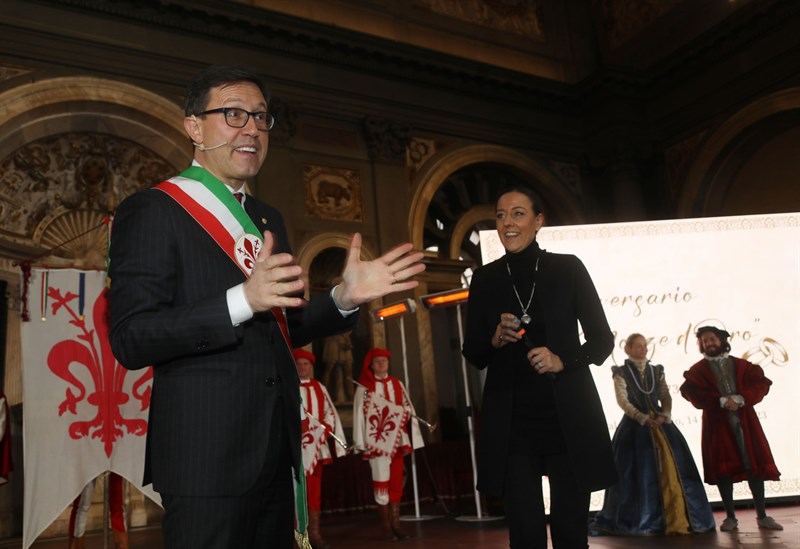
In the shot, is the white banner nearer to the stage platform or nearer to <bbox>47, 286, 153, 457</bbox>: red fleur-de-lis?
the stage platform

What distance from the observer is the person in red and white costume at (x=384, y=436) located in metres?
7.29

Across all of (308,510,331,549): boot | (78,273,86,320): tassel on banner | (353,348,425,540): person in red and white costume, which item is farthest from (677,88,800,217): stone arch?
(78,273,86,320): tassel on banner

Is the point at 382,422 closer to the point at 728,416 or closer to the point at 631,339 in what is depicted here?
the point at 631,339

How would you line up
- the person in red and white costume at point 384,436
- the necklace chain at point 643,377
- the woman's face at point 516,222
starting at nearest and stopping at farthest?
the woman's face at point 516,222 → the necklace chain at point 643,377 → the person in red and white costume at point 384,436

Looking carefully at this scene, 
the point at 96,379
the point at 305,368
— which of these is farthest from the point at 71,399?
the point at 305,368

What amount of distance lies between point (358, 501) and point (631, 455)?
165 inches

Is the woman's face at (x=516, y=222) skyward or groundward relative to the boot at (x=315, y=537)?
skyward

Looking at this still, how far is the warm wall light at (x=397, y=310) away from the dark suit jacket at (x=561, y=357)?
5204mm

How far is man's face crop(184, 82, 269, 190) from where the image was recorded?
6.11 feet

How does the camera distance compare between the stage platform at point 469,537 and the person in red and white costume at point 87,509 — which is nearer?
the stage platform at point 469,537

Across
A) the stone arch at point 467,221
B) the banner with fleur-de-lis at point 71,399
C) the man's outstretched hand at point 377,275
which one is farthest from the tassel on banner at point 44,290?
the stone arch at point 467,221

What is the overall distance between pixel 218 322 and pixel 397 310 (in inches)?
274

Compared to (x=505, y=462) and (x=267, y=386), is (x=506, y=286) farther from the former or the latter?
(x=267, y=386)

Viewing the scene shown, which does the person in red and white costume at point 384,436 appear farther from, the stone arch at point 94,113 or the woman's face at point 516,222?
the woman's face at point 516,222
